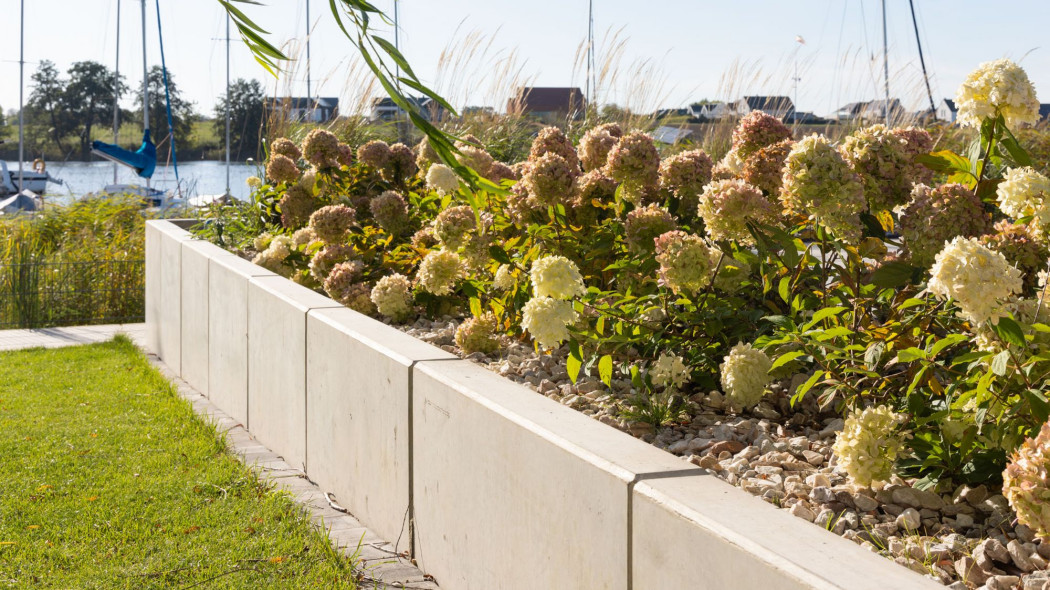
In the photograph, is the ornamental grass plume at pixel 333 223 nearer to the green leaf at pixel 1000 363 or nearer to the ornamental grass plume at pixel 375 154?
the ornamental grass plume at pixel 375 154

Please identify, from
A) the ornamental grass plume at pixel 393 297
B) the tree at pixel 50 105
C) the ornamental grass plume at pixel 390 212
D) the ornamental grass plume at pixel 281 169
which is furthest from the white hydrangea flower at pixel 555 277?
the tree at pixel 50 105

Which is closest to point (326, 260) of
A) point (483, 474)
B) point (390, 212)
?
point (390, 212)

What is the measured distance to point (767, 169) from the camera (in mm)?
2885

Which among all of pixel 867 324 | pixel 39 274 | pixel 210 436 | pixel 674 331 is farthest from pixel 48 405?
pixel 867 324

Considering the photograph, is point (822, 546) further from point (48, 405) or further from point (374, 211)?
point (48, 405)

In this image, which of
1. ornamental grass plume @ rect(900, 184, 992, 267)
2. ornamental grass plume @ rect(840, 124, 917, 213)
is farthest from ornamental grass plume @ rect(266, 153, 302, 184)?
ornamental grass plume @ rect(900, 184, 992, 267)

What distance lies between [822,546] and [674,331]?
149cm

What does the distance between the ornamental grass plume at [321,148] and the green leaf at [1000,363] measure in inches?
170

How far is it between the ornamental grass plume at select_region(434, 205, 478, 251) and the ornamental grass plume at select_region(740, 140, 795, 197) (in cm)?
123

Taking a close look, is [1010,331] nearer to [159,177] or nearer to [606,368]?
[606,368]

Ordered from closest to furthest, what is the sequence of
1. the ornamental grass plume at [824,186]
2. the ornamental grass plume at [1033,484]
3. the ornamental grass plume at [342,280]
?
the ornamental grass plume at [1033,484], the ornamental grass plume at [824,186], the ornamental grass plume at [342,280]

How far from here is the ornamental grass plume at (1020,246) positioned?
2297 millimetres

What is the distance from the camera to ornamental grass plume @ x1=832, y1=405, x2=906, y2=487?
2.20 metres

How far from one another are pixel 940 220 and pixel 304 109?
6.70 meters
